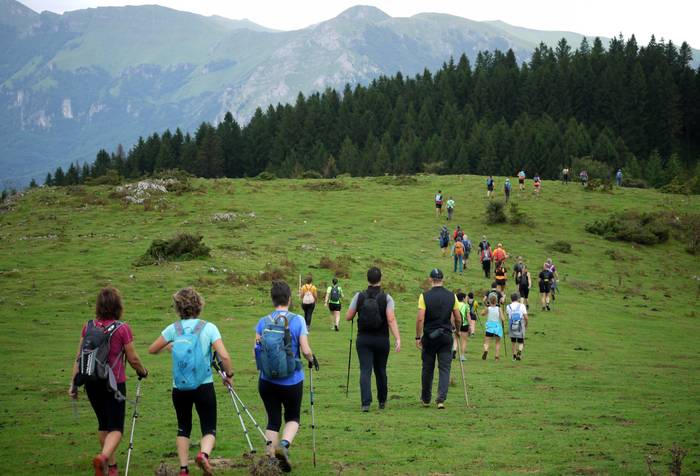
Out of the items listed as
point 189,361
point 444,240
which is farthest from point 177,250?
point 189,361

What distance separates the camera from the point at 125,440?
12945 mm

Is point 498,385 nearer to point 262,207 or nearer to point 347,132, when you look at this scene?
point 262,207

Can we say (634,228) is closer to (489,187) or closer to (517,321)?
(489,187)

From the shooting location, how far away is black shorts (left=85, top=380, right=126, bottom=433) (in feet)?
33.1

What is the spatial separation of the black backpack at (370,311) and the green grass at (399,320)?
177cm

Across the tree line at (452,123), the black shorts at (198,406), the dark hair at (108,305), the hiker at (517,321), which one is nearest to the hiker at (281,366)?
the black shorts at (198,406)

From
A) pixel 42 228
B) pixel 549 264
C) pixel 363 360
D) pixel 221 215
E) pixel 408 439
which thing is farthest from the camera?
pixel 221 215

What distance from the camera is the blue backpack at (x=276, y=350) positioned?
10.4 m

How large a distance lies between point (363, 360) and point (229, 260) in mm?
28871

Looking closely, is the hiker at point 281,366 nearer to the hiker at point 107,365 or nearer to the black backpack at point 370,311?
the hiker at point 107,365

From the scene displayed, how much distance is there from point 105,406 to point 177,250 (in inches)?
1293

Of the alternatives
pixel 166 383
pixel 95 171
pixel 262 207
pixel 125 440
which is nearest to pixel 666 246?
pixel 262 207

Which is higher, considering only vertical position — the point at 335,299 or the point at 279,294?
the point at 279,294

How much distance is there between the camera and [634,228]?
61969 millimetres
